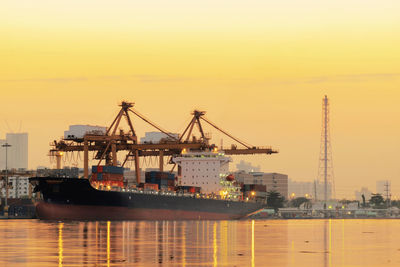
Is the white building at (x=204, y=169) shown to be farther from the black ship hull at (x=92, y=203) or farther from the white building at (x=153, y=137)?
the black ship hull at (x=92, y=203)

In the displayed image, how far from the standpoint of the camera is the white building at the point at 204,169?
15025 cm

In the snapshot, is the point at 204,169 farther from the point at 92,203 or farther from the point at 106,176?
the point at 92,203

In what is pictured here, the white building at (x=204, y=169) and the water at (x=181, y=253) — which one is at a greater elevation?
the white building at (x=204, y=169)

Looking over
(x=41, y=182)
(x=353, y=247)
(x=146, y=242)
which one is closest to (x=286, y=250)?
(x=353, y=247)

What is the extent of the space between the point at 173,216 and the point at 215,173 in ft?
74.6

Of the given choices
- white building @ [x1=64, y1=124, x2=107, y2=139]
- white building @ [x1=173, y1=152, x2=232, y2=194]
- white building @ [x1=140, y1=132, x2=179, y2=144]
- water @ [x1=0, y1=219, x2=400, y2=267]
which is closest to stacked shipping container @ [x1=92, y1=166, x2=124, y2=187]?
white building @ [x1=64, y1=124, x2=107, y2=139]

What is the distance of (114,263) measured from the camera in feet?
128

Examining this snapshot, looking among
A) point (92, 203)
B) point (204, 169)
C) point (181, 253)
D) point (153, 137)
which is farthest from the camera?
point (153, 137)

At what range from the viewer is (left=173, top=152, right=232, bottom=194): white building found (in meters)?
150

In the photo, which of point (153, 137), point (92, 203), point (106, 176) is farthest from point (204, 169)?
point (92, 203)

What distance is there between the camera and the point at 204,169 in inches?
5974

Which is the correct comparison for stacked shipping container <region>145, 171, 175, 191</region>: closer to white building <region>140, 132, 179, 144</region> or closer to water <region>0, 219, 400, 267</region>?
white building <region>140, 132, 179, 144</region>

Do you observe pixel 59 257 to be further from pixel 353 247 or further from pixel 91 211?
pixel 91 211

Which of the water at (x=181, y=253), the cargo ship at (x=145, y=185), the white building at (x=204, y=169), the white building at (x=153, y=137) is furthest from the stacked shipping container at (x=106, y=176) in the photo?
the water at (x=181, y=253)
